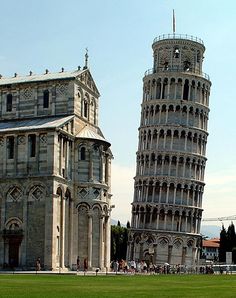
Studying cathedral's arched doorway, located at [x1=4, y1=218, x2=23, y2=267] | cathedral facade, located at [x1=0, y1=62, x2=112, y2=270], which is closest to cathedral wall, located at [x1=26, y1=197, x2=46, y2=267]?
cathedral facade, located at [x1=0, y1=62, x2=112, y2=270]

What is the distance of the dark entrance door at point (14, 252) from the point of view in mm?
63781

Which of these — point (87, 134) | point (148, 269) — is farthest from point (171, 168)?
point (87, 134)

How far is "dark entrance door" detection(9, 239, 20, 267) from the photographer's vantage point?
6378 cm

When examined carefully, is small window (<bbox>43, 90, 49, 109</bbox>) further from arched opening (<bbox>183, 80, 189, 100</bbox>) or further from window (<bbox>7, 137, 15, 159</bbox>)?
arched opening (<bbox>183, 80, 189, 100</bbox>)

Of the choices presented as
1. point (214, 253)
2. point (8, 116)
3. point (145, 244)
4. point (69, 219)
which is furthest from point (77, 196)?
point (214, 253)

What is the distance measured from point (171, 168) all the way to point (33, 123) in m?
43.4

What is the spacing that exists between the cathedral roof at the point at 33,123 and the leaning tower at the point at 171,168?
41248mm

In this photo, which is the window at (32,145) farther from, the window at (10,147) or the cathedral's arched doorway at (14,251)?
the cathedral's arched doorway at (14,251)

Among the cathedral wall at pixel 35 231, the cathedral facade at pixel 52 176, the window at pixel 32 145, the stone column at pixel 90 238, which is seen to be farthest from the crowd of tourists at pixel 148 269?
the window at pixel 32 145

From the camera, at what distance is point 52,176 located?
63031mm

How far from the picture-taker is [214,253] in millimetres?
199750

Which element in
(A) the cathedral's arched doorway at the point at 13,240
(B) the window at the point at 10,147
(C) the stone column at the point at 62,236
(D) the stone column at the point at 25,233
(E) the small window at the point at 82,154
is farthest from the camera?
(E) the small window at the point at 82,154

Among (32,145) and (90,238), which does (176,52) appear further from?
(90,238)

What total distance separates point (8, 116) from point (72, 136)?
840 centimetres
